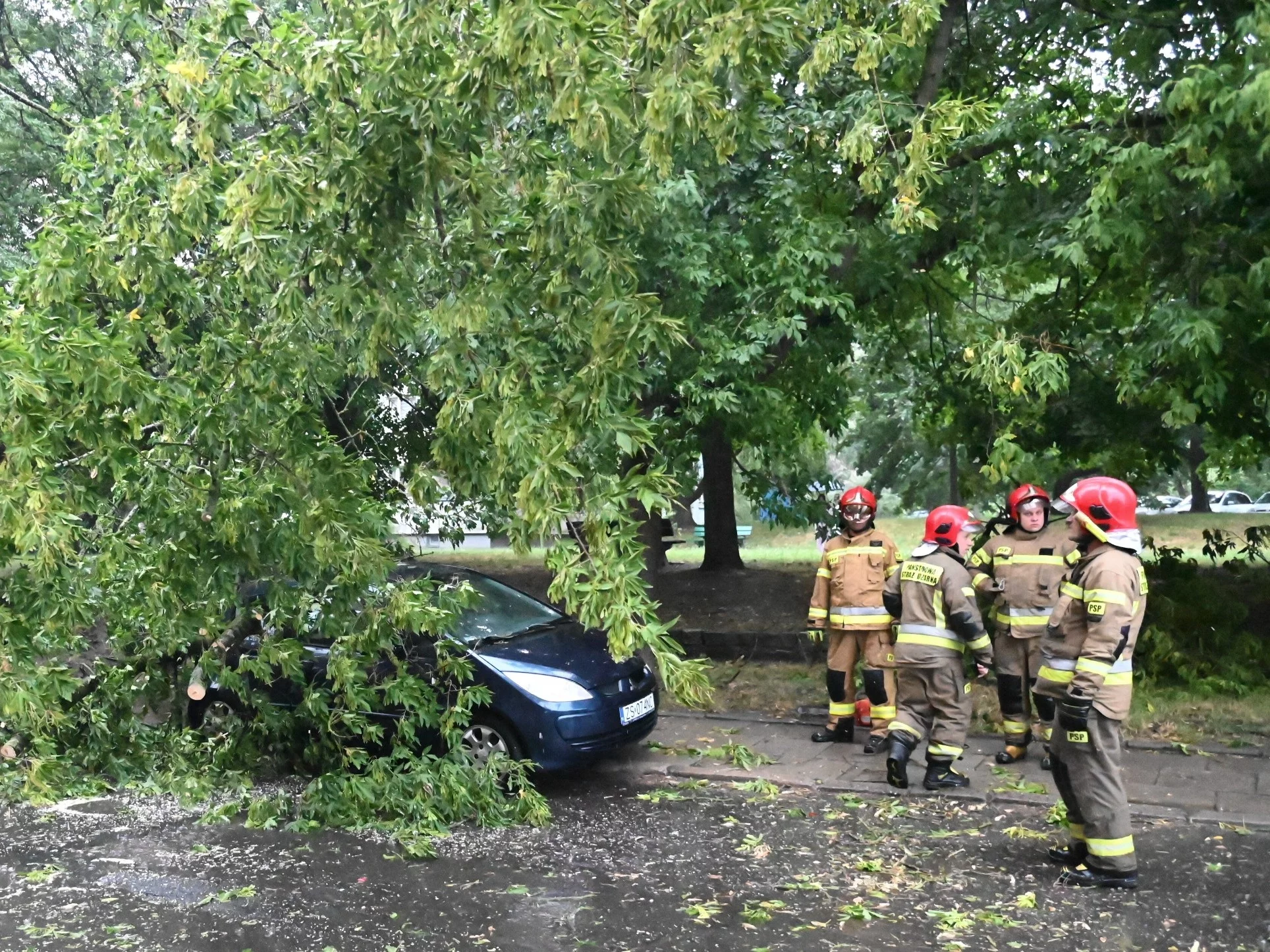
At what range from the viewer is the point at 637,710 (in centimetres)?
798

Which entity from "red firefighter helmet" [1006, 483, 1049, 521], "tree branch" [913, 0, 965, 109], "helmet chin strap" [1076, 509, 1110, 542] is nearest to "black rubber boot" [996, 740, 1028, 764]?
"red firefighter helmet" [1006, 483, 1049, 521]

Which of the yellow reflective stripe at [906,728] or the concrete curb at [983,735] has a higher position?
the yellow reflective stripe at [906,728]

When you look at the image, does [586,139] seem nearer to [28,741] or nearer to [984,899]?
[984,899]

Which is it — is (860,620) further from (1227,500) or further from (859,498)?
(1227,500)

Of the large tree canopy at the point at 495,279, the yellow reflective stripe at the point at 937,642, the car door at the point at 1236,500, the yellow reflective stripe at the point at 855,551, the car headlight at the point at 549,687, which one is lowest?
the car door at the point at 1236,500

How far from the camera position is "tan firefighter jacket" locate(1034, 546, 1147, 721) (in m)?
5.71

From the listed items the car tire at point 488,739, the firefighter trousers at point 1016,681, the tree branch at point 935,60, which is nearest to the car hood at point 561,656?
the car tire at point 488,739

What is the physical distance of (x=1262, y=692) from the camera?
9.52m

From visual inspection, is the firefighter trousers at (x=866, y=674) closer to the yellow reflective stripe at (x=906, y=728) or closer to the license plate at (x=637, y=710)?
the yellow reflective stripe at (x=906, y=728)

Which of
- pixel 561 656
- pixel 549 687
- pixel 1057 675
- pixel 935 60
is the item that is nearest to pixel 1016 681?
pixel 1057 675

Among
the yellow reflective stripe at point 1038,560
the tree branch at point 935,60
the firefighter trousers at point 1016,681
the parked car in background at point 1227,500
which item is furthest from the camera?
the parked car in background at point 1227,500

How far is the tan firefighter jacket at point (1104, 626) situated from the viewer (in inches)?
225

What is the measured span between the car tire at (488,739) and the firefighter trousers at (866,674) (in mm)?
2569

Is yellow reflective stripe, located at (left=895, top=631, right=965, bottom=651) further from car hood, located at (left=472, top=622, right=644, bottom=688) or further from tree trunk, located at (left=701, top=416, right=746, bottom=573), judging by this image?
tree trunk, located at (left=701, top=416, right=746, bottom=573)
